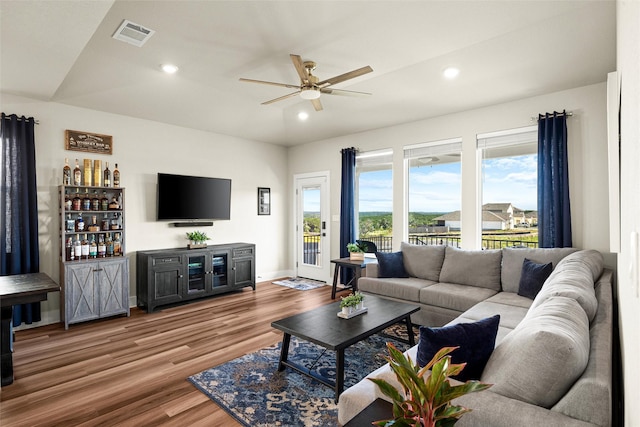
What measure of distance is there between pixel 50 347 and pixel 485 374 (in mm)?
4086

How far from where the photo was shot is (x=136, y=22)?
2.55 meters

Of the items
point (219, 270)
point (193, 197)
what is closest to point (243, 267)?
point (219, 270)

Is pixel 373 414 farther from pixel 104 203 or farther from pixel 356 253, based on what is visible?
pixel 104 203

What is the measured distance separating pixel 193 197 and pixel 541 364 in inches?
204

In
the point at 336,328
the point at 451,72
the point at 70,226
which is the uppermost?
the point at 451,72

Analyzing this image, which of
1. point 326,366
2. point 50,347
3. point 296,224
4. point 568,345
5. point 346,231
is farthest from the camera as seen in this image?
point 296,224

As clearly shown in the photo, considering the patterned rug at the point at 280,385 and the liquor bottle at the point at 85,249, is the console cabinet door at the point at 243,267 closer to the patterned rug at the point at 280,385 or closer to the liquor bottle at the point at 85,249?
the liquor bottle at the point at 85,249

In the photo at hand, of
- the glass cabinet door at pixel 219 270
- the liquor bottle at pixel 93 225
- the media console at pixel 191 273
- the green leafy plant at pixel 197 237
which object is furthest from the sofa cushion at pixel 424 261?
the liquor bottle at pixel 93 225

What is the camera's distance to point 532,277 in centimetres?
348

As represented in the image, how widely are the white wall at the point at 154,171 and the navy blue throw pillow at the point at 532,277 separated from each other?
178 inches

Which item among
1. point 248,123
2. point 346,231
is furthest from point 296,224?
point 248,123

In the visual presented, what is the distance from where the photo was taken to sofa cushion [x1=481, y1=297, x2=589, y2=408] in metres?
1.25

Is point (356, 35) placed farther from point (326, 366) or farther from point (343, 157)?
point (343, 157)

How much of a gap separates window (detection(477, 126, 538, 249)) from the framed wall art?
391 cm
